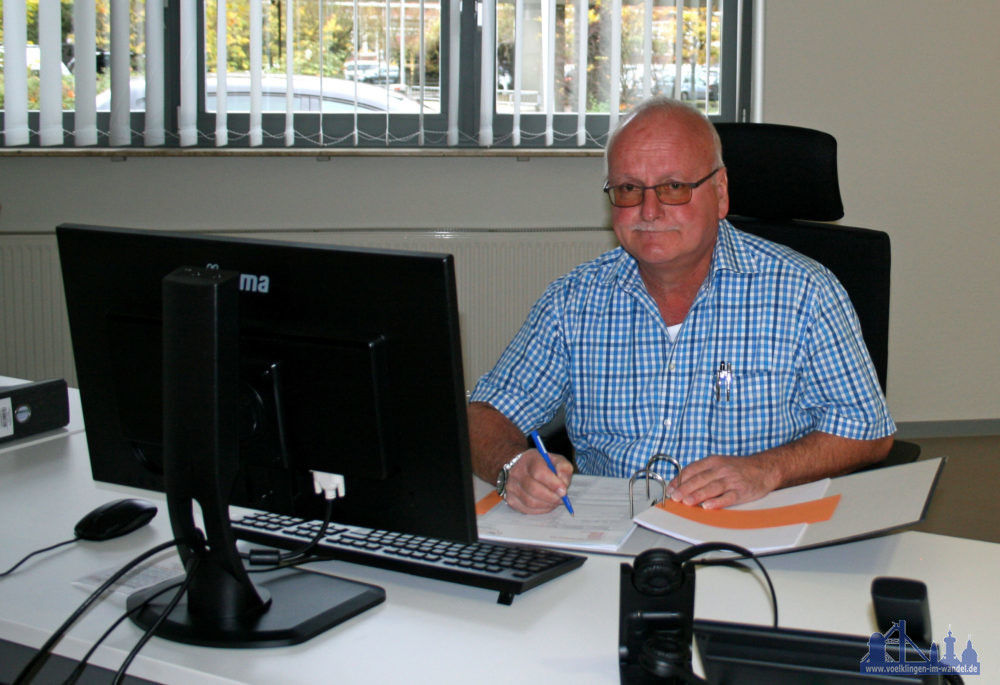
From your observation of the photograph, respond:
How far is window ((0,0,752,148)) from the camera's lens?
11.8 ft

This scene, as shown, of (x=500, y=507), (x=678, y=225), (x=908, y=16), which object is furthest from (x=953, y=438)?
(x=500, y=507)

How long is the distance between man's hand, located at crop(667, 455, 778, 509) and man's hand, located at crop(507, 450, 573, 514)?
0.50 ft

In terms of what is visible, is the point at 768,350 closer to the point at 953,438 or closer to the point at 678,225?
the point at 678,225

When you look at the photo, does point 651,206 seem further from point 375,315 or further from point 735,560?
point 375,315

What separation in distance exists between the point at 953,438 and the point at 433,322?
3600 mm

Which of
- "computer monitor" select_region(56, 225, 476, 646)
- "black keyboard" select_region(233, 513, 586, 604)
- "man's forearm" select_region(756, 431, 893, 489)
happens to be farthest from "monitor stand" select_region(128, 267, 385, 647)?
"man's forearm" select_region(756, 431, 893, 489)

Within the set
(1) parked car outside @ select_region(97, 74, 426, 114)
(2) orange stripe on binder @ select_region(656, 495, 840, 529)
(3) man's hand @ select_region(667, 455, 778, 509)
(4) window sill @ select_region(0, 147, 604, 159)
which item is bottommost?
(2) orange stripe on binder @ select_region(656, 495, 840, 529)

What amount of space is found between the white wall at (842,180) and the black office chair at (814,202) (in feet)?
6.30

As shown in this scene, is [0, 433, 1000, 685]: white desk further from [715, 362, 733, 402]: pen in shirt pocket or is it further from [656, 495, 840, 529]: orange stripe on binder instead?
[715, 362, 733, 402]: pen in shirt pocket

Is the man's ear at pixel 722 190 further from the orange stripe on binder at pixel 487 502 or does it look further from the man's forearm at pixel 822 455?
the orange stripe on binder at pixel 487 502

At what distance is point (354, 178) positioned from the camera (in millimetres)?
3834

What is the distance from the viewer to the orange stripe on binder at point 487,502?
1.47m

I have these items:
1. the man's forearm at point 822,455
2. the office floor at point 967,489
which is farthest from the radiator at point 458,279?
the man's forearm at point 822,455

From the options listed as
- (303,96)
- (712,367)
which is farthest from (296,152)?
(712,367)
